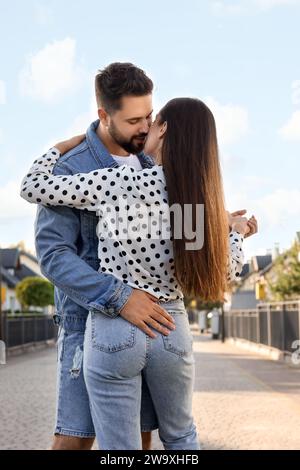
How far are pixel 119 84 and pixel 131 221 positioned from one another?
0.48 metres

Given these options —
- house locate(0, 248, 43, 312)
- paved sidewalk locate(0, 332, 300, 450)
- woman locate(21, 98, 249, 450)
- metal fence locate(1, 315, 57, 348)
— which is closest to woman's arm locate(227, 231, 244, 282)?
woman locate(21, 98, 249, 450)

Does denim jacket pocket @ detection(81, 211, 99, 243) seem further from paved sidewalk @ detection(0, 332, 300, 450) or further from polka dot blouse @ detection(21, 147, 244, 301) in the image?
paved sidewalk @ detection(0, 332, 300, 450)

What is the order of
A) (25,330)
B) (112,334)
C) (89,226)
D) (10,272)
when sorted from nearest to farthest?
(112,334) → (89,226) → (25,330) → (10,272)

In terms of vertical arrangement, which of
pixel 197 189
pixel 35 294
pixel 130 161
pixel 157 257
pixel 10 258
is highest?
pixel 10 258

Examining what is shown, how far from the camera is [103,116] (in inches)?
122

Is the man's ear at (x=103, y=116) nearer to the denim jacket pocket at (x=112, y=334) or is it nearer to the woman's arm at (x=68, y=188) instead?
the woman's arm at (x=68, y=188)

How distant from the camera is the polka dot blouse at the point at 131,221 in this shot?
2.88 meters

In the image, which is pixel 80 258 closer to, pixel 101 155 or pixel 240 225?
pixel 101 155

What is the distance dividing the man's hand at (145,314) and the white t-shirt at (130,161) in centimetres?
56

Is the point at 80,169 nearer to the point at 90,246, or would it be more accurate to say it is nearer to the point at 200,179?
the point at 90,246

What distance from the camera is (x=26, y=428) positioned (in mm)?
8672

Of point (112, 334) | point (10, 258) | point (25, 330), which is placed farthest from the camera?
point (10, 258)

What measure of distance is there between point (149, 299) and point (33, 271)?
82.4 m

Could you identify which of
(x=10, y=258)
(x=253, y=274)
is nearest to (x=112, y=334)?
(x=10, y=258)
